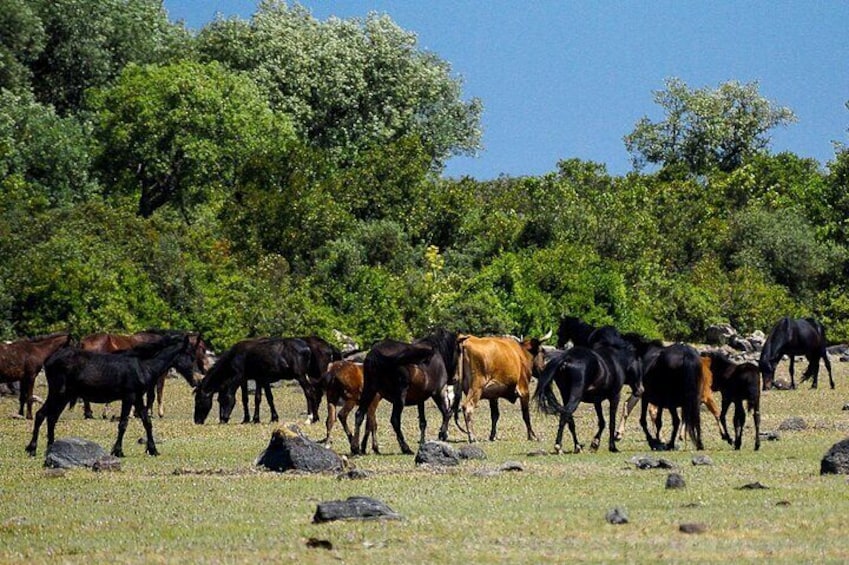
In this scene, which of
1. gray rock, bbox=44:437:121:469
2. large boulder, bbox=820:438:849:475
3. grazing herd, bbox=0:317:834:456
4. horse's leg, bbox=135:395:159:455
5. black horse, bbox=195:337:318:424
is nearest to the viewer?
large boulder, bbox=820:438:849:475

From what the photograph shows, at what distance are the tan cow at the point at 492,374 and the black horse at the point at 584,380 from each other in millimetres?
2154

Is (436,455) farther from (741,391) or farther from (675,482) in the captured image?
(741,391)

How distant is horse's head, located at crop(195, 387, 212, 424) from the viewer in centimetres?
3253

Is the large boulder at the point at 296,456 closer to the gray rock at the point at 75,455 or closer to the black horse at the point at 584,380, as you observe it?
the gray rock at the point at 75,455

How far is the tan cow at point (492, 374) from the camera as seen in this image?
2859 cm

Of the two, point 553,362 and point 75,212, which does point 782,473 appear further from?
point 75,212

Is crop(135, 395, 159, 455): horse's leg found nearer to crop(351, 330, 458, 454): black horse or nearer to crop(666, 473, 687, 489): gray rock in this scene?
crop(351, 330, 458, 454): black horse

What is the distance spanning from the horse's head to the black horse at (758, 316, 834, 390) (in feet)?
46.2

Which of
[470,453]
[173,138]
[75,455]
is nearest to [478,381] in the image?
[470,453]

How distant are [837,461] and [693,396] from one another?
476cm

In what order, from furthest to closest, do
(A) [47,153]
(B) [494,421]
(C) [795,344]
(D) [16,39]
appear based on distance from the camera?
(D) [16,39] < (A) [47,153] < (C) [795,344] < (B) [494,421]

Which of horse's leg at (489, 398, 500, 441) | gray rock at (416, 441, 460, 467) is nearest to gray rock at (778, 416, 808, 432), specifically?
horse's leg at (489, 398, 500, 441)

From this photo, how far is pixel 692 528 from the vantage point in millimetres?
16828

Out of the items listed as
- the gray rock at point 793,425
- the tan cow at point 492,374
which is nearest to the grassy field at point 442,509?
the tan cow at point 492,374
